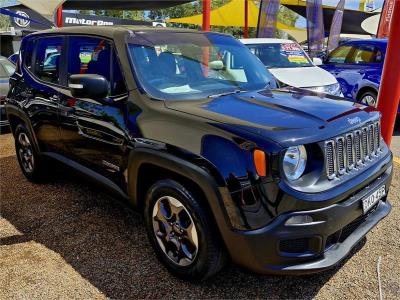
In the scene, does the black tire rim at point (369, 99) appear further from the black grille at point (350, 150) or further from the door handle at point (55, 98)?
the door handle at point (55, 98)

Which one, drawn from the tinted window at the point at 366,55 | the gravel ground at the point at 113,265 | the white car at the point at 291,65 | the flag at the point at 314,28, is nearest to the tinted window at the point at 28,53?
the gravel ground at the point at 113,265

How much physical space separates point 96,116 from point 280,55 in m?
5.97

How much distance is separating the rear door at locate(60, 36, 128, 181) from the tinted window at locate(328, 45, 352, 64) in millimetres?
6863

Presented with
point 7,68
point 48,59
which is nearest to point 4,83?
point 7,68

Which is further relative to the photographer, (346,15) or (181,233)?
(346,15)

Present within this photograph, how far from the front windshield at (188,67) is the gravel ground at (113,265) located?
1.35m

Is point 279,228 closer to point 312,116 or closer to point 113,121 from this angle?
point 312,116

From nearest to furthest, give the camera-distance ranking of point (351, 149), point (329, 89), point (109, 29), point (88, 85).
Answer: point (351, 149) → point (88, 85) → point (109, 29) → point (329, 89)

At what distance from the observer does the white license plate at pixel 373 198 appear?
9.17 feet

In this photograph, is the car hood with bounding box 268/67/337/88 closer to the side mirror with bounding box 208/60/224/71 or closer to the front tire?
the side mirror with bounding box 208/60/224/71

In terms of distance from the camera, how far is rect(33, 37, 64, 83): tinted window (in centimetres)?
418

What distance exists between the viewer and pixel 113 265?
3.22m

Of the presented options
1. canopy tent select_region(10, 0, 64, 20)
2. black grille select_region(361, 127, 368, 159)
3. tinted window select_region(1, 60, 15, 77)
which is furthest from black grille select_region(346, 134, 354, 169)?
A: canopy tent select_region(10, 0, 64, 20)

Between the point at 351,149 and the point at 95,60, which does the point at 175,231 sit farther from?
the point at 95,60
